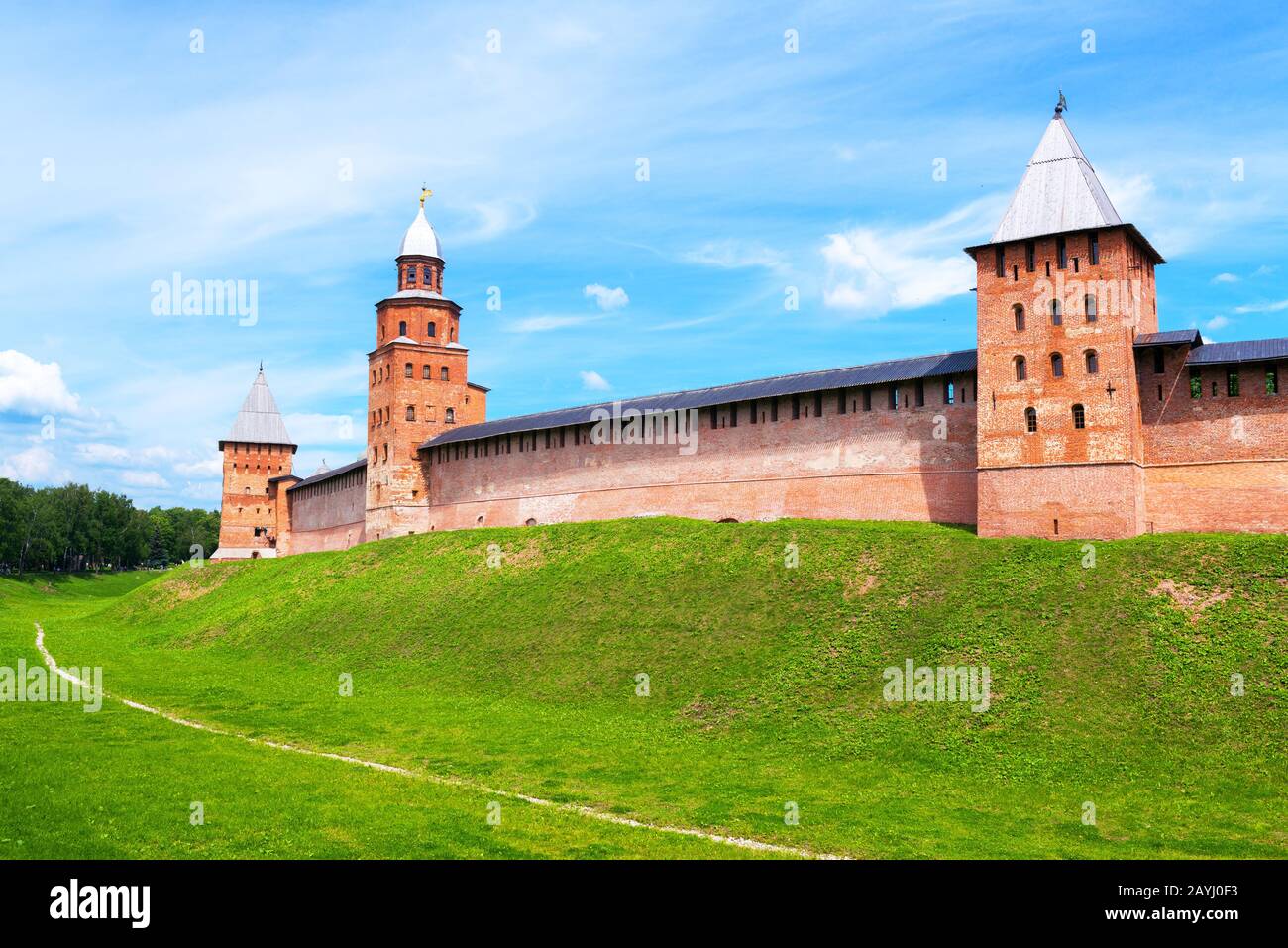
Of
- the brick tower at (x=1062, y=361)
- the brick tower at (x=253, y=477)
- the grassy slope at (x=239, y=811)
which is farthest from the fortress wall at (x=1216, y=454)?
the brick tower at (x=253, y=477)

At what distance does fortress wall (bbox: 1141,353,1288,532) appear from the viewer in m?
22.8

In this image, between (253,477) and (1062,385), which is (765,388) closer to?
(1062,385)

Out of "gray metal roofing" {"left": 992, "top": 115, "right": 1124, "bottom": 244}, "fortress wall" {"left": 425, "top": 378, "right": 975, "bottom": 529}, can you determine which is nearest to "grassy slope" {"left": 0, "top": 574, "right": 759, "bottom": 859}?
"fortress wall" {"left": 425, "top": 378, "right": 975, "bottom": 529}

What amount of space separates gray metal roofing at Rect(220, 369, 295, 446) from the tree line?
13874 mm

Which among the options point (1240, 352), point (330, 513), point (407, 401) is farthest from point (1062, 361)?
point (330, 513)

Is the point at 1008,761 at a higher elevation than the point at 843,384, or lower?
lower

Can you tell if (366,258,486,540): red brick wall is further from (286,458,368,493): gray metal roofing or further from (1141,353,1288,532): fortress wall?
(1141,353,1288,532): fortress wall

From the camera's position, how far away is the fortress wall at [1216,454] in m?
22.8

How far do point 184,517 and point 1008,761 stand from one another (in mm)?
122234

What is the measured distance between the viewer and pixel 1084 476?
23781 millimetres

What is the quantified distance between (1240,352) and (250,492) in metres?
54.2

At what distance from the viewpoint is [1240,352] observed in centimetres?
2356
